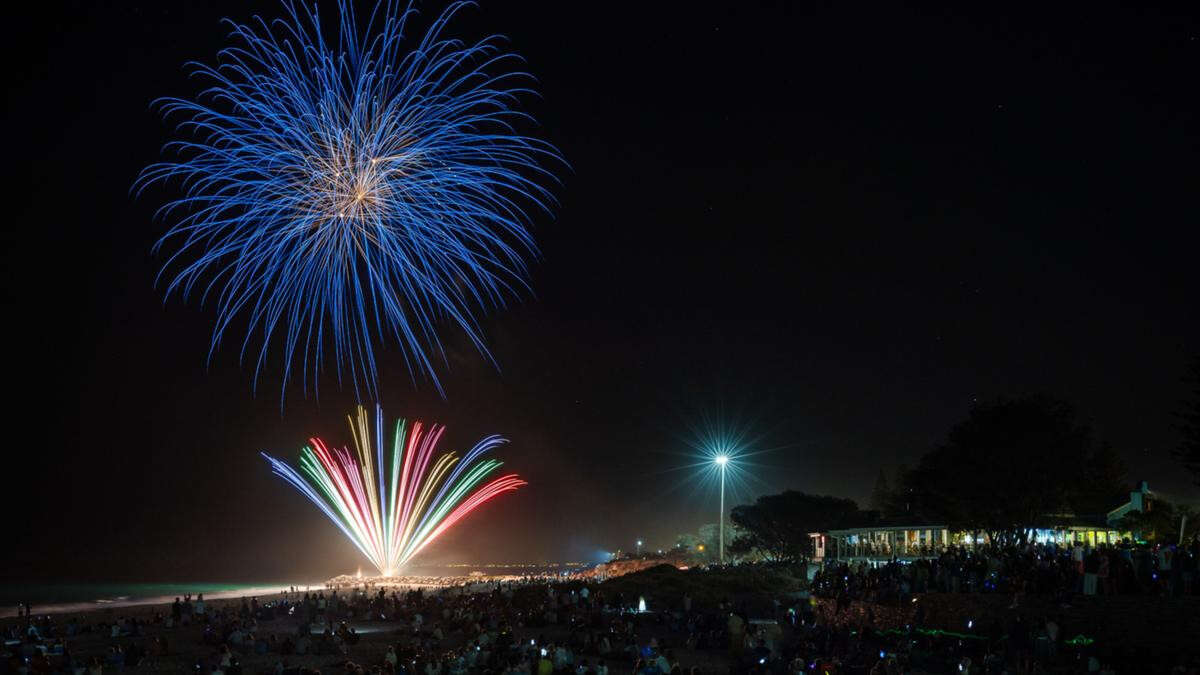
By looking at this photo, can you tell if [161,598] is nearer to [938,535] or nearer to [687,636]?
[938,535]

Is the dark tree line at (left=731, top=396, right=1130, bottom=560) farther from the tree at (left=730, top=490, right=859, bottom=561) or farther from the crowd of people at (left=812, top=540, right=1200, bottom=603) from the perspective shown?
the tree at (left=730, top=490, right=859, bottom=561)

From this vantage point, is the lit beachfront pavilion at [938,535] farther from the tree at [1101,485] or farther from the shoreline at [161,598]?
the shoreline at [161,598]

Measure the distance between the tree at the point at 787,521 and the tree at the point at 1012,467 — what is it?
38731mm

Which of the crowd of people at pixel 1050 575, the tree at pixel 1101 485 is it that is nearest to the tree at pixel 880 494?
the tree at pixel 1101 485

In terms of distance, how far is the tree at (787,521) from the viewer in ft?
265

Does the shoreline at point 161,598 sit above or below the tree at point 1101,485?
→ below

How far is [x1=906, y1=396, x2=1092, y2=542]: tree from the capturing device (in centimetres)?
3688

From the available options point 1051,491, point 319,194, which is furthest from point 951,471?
point 319,194

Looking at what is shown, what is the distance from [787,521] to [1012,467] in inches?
1807

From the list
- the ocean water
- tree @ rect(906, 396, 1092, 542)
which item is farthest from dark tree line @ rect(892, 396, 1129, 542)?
the ocean water

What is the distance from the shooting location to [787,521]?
81.8 m

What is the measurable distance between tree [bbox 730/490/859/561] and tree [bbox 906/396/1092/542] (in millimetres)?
38731

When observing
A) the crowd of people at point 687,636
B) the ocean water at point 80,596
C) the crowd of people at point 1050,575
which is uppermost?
the crowd of people at point 1050,575

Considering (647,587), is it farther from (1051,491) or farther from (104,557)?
(104,557)
